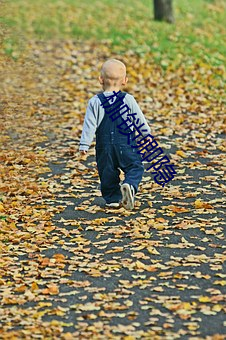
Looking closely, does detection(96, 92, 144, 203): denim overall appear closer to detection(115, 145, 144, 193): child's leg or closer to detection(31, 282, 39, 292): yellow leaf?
detection(115, 145, 144, 193): child's leg

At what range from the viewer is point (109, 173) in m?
7.65

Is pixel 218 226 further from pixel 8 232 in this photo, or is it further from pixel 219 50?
pixel 219 50

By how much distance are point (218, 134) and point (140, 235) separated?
4.49 metres

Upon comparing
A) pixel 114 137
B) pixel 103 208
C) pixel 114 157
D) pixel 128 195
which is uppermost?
pixel 114 137

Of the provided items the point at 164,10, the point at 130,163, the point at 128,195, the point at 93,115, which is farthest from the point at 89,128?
the point at 164,10

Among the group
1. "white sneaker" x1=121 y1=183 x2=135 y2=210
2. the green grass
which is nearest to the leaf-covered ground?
"white sneaker" x1=121 y1=183 x2=135 y2=210

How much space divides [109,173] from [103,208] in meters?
0.37

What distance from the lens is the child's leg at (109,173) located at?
7613mm

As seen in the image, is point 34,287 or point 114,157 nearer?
point 34,287

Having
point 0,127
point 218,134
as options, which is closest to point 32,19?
point 0,127

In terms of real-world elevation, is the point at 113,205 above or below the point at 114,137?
below

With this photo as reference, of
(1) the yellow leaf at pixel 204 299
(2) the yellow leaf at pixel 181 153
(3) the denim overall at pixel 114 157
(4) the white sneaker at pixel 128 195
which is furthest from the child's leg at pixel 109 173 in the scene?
(1) the yellow leaf at pixel 204 299

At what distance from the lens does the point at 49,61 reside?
1541cm

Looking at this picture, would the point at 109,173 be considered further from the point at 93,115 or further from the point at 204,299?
the point at 204,299
